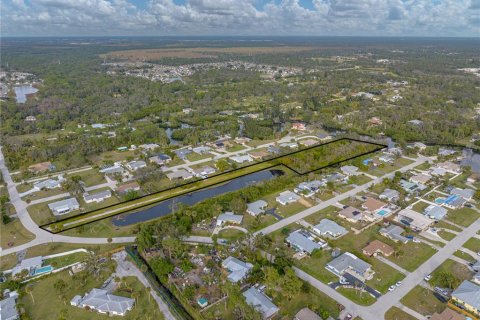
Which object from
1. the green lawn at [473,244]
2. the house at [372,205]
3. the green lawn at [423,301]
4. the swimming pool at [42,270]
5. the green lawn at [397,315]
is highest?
the house at [372,205]

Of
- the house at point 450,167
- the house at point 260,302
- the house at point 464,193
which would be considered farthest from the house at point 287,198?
the house at point 450,167

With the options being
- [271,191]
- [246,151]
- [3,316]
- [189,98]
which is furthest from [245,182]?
[189,98]

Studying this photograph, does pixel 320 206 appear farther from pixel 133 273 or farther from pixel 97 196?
pixel 97 196

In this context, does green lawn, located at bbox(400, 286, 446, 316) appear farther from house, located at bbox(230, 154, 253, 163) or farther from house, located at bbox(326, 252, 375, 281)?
house, located at bbox(230, 154, 253, 163)

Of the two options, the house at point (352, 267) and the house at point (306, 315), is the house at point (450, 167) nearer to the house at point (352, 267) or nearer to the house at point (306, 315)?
the house at point (352, 267)

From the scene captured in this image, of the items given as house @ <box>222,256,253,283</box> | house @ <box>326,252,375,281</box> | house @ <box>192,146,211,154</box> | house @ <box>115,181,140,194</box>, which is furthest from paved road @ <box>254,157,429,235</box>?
house @ <box>192,146,211,154</box>
